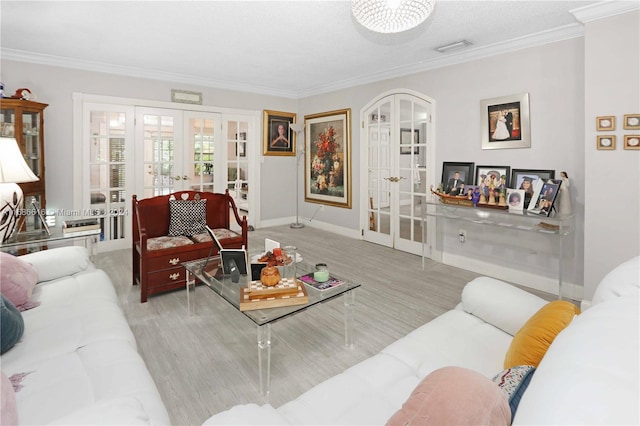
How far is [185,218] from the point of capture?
3730 millimetres

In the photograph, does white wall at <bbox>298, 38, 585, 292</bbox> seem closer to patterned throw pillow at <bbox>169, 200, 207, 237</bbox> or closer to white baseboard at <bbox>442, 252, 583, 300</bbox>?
white baseboard at <bbox>442, 252, 583, 300</bbox>

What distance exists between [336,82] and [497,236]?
132 inches

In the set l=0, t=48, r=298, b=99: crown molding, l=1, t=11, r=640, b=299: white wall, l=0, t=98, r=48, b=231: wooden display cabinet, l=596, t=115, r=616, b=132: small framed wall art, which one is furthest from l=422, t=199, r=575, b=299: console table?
l=0, t=98, r=48, b=231: wooden display cabinet

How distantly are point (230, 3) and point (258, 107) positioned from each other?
11.0ft

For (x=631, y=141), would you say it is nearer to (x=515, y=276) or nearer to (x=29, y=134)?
(x=515, y=276)

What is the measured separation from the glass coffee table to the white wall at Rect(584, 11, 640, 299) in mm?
2154

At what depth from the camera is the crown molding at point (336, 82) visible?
3.33 m

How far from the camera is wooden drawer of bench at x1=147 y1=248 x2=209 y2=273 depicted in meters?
3.10

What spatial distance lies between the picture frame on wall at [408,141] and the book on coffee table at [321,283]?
9.02ft

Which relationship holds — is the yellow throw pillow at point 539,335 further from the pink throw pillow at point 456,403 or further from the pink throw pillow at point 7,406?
the pink throw pillow at point 7,406

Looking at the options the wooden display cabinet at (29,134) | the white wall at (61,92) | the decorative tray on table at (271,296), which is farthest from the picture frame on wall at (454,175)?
the wooden display cabinet at (29,134)

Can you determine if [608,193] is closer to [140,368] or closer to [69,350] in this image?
[140,368]

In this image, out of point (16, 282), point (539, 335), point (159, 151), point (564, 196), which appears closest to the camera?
point (539, 335)

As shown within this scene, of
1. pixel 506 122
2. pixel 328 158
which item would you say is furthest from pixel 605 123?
pixel 328 158
